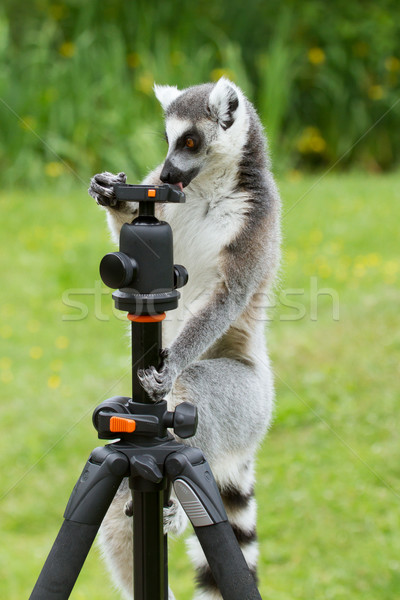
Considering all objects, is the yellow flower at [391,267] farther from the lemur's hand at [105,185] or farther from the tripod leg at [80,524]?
the tripod leg at [80,524]

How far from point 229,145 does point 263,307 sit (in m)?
0.51

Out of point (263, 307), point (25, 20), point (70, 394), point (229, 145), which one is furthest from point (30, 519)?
point (25, 20)

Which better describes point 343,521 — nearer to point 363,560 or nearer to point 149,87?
point 363,560

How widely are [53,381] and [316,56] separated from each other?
20.8 ft

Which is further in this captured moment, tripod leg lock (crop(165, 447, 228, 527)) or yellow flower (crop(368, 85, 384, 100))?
yellow flower (crop(368, 85, 384, 100))

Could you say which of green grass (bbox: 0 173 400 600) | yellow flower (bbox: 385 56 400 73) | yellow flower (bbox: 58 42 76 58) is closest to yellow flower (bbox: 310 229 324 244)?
green grass (bbox: 0 173 400 600)

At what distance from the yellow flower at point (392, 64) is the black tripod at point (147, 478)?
876cm

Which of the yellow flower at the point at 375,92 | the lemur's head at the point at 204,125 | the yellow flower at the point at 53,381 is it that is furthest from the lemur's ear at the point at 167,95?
the yellow flower at the point at 375,92

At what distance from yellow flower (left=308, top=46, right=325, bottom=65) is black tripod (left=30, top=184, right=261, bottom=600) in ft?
27.4

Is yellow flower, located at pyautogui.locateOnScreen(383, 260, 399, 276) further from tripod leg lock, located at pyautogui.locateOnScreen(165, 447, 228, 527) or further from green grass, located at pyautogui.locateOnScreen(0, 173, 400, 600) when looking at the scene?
tripod leg lock, located at pyautogui.locateOnScreen(165, 447, 228, 527)

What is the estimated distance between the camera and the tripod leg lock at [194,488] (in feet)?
4.24

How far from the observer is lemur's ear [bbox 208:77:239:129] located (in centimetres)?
210

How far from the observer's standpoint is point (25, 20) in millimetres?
8773

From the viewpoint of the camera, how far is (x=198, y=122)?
209cm
